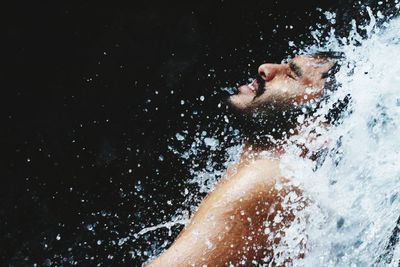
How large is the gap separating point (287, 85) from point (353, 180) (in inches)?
27.6

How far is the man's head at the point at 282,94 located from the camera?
8.31 feet

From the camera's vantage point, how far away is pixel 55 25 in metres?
3.53

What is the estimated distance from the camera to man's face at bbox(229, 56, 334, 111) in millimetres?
2578

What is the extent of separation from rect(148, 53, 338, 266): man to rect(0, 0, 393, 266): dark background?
5.77 ft

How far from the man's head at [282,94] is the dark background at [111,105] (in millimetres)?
1567

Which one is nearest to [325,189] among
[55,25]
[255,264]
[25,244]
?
[255,264]

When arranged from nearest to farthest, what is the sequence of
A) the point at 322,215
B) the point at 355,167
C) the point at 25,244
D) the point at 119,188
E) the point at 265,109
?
the point at 322,215
the point at 355,167
the point at 265,109
the point at 25,244
the point at 119,188

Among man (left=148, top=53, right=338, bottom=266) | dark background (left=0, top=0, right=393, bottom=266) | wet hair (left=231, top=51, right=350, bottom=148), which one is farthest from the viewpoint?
dark background (left=0, top=0, right=393, bottom=266)

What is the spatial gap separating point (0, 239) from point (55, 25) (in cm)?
196

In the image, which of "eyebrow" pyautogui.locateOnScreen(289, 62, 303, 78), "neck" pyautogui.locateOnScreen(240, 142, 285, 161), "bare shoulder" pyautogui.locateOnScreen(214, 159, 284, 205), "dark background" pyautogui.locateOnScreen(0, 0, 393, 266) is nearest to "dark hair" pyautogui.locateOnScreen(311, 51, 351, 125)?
"eyebrow" pyautogui.locateOnScreen(289, 62, 303, 78)

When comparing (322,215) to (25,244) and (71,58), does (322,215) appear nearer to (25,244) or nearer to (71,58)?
(71,58)

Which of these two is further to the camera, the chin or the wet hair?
the chin

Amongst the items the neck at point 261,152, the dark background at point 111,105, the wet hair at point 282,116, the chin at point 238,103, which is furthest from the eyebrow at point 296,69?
the dark background at point 111,105

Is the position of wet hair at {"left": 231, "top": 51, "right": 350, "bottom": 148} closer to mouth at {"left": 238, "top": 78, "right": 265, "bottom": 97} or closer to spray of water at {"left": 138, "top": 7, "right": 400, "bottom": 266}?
spray of water at {"left": 138, "top": 7, "right": 400, "bottom": 266}
